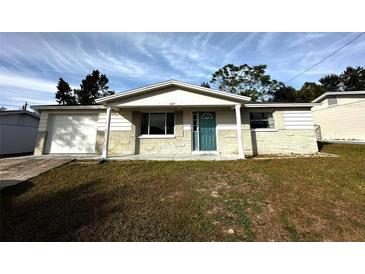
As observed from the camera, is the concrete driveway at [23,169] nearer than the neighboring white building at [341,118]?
Yes

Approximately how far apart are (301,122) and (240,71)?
24.2 meters

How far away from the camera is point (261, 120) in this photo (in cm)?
960

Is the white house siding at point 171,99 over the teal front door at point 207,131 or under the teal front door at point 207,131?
over

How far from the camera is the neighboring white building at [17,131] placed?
12.3 metres

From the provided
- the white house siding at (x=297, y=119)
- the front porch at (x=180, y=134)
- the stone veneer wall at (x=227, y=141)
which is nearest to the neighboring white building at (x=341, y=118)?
the white house siding at (x=297, y=119)

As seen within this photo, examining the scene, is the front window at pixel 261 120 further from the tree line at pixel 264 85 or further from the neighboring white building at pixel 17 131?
the tree line at pixel 264 85

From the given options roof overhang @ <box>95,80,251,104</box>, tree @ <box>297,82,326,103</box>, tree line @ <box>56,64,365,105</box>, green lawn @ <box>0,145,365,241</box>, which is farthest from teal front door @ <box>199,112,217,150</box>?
tree @ <box>297,82,326,103</box>

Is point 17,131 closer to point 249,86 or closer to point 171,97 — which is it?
point 171,97

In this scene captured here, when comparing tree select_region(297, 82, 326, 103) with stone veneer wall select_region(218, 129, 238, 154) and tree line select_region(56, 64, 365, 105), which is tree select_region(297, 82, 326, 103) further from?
stone veneer wall select_region(218, 129, 238, 154)

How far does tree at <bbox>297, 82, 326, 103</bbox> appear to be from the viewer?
98.4 ft

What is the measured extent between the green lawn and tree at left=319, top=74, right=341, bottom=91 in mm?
39291

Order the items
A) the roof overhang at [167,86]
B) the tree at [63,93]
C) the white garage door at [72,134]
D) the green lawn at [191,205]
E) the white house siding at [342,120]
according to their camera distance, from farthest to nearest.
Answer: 1. the tree at [63,93]
2. the white house siding at [342,120]
3. the white garage door at [72,134]
4. the roof overhang at [167,86]
5. the green lawn at [191,205]

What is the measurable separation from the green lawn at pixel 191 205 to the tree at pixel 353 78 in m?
40.3
